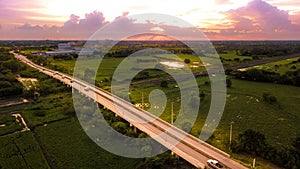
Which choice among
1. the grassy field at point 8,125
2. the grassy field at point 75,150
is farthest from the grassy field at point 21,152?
the grassy field at point 8,125

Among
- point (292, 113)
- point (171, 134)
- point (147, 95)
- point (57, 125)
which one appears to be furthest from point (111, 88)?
point (292, 113)

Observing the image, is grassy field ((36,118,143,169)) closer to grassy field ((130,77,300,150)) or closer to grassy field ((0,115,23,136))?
grassy field ((0,115,23,136))

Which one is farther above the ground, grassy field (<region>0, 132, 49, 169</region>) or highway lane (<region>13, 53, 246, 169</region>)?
highway lane (<region>13, 53, 246, 169</region>)

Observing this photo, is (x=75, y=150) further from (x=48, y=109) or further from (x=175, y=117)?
(x=48, y=109)

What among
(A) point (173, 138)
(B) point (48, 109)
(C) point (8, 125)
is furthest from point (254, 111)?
(C) point (8, 125)

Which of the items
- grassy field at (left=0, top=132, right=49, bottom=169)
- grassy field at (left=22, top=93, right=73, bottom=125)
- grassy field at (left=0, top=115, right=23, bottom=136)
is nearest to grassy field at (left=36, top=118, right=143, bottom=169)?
grassy field at (left=0, top=132, right=49, bottom=169)

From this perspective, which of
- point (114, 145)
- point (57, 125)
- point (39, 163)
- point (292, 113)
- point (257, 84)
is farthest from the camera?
point (257, 84)

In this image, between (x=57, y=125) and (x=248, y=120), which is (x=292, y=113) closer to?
(x=248, y=120)

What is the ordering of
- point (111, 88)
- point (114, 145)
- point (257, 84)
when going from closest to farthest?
point (114, 145)
point (111, 88)
point (257, 84)
